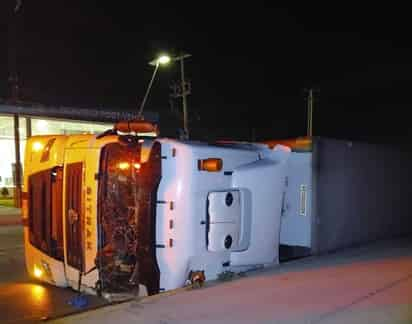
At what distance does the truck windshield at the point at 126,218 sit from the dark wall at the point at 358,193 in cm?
223

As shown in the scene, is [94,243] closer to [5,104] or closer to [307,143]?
[307,143]

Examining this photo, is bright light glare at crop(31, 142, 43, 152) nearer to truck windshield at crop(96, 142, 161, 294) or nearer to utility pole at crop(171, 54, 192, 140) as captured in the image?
truck windshield at crop(96, 142, 161, 294)

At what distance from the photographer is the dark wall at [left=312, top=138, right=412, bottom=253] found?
6160 millimetres

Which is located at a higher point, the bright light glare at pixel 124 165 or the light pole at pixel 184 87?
the light pole at pixel 184 87

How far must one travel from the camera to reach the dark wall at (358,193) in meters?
6.16

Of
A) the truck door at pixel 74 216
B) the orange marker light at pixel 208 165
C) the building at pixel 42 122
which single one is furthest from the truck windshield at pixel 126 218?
the building at pixel 42 122

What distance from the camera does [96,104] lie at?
2642cm

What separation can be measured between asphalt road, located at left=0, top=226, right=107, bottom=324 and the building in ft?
51.6

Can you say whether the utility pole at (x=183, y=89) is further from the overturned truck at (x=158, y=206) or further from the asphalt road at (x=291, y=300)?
the asphalt road at (x=291, y=300)

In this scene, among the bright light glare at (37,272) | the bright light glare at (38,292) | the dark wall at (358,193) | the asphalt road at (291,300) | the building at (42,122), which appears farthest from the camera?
the building at (42,122)

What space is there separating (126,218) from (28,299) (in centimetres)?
166

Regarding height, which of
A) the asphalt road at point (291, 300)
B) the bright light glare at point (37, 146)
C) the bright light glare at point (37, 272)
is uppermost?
the bright light glare at point (37, 146)

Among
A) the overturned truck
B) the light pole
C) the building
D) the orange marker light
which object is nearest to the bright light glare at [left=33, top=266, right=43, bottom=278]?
the overturned truck

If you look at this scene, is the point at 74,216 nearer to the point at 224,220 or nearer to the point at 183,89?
the point at 224,220
